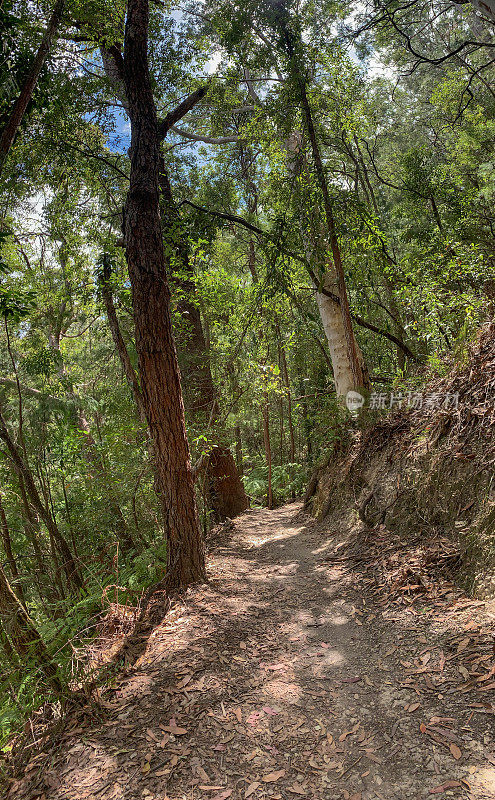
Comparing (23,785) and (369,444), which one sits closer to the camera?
(23,785)

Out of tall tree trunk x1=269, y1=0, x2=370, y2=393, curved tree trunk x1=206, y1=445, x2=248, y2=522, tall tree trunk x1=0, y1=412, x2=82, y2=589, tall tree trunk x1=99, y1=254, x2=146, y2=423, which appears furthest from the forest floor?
tall tree trunk x1=269, y1=0, x2=370, y2=393

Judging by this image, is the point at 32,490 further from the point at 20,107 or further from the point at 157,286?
the point at 20,107

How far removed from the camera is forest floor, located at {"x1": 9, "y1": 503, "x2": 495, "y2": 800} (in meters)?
2.14

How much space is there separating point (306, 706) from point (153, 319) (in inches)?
135

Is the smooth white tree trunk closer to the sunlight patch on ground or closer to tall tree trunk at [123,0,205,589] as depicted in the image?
the sunlight patch on ground

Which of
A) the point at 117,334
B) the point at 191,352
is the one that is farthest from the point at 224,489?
the point at 117,334

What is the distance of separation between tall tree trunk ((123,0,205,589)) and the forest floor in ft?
2.53

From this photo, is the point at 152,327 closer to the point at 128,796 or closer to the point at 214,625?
the point at 214,625

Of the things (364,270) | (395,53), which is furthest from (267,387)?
(395,53)

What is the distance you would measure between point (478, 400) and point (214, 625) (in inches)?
122

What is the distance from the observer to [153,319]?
4.27m

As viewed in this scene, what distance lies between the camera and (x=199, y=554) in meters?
4.61

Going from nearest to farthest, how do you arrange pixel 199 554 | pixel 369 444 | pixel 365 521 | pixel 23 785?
pixel 23 785 → pixel 199 554 → pixel 365 521 → pixel 369 444

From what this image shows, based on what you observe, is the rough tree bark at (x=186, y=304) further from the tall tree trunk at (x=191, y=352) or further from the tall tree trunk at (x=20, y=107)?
the tall tree trunk at (x=20, y=107)
